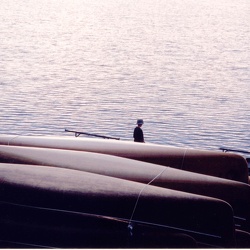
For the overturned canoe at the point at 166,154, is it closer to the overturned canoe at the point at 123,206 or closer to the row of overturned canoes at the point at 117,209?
the row of overturned canoes at the point at 117,209

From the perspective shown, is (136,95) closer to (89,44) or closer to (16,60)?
(16,60)

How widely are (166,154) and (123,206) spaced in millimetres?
2618

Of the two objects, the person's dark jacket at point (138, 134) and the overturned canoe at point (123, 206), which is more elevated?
the person's dark jacket at point (138, 134)

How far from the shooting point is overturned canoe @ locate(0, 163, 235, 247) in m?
5.70

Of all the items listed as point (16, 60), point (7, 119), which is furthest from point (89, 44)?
point (7, 119)

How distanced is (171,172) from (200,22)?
45140mm

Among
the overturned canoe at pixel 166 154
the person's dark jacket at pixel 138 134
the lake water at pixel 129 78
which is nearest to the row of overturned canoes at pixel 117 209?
the overturned canoe at pixel 166 154

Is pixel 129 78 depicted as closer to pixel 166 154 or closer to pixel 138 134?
pixel 138 134

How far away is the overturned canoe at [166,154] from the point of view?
8031 mm

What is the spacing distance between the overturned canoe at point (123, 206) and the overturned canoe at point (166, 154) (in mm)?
1991

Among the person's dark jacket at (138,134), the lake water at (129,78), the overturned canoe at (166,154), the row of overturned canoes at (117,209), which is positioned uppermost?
the lake water at (129,78)

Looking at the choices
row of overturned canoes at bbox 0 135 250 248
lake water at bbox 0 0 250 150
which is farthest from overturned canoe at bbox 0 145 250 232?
lake water at bbox 0 0 250 150

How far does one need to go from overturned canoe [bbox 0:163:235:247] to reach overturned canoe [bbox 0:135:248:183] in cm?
199

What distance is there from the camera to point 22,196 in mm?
6016
